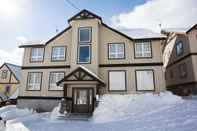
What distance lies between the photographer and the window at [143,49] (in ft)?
56.7

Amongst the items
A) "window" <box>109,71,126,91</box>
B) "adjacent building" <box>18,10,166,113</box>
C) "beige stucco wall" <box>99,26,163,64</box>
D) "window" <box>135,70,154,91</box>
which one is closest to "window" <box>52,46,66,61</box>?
"adjacent building" <box>18,10,166,113</box>

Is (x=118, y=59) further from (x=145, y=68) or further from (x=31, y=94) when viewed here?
(x=31, y=94)

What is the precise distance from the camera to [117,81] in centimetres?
1694

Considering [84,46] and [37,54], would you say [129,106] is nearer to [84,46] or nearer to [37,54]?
[84,46]

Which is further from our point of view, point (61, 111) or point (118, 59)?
point (118, 59)

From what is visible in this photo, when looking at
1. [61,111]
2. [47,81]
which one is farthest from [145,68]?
[47,81]

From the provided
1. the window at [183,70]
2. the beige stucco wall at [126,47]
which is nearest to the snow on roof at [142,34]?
the beige stucco wall at [126,47]

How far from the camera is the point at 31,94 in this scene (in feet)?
59.8

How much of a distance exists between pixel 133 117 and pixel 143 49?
823 centimetres

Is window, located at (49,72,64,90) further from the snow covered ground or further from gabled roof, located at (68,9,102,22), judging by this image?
gabled roof, located at (68,9,102,22)

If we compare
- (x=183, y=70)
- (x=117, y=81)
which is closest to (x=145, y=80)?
(x=117, y=81)

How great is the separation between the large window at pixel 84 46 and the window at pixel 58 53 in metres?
2.01

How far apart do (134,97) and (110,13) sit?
7142 mm

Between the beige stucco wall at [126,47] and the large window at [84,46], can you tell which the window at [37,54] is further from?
the beige stucco wall at [126,47]
